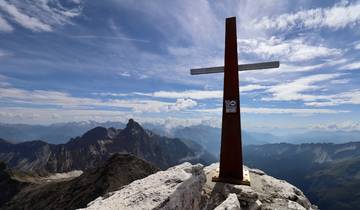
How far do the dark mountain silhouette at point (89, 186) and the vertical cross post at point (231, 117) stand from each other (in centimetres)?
10474

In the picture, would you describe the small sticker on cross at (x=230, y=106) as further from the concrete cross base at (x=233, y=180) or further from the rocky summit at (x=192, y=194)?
the rocky summit at (x=192, y=194)

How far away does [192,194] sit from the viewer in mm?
13109

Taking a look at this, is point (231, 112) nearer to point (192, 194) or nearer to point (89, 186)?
point (192, 194)

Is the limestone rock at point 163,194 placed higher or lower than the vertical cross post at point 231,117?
lower

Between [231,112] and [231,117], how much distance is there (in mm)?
370

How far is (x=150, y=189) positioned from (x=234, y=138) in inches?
413

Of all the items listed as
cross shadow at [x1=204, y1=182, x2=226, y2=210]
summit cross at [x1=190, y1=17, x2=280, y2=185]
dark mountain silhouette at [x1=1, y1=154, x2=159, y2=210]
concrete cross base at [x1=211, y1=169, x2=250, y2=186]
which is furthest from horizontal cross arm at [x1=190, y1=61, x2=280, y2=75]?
dark mountain silhouette at [x1=1, y1=154, x2=159, y2=210]

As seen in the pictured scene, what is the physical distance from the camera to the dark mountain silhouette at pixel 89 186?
120625 mm

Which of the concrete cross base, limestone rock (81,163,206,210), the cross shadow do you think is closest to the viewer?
limestone rock (81,163,206,210)

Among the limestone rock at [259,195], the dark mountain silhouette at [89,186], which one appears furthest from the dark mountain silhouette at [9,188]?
the limestone rock at [259,195]

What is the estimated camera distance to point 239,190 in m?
18.4

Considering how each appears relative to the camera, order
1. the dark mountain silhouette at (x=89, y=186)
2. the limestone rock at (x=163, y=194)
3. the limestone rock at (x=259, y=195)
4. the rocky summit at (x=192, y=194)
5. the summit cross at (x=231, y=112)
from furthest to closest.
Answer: the dark mountain silhouette at (x=89, y=186)
the summit cross at (x=231, y=112)
the limestone rock at (x=259, y=195)
the rocky summit at (x=192, y=194)
the limestone rock at (x=163, y=194)

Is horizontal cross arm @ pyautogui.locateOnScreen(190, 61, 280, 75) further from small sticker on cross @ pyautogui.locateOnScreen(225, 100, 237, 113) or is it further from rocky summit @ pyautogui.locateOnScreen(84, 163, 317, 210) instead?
rocky summit @ pyautogui.locateOnScreen(84, 163, 317, 210)

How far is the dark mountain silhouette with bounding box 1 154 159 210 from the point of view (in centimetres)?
12062
